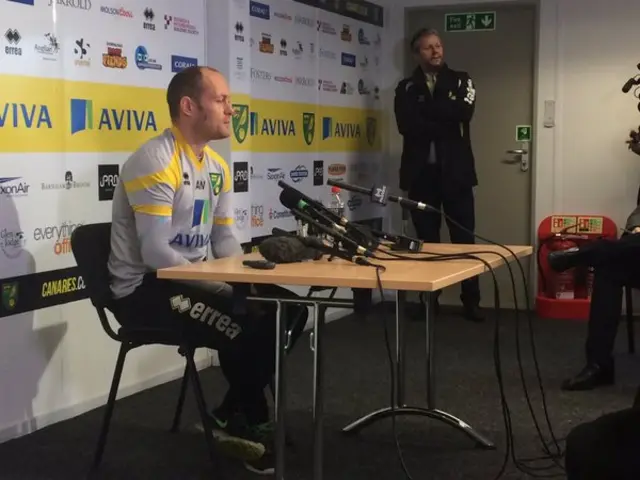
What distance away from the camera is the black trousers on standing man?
5.65 meters

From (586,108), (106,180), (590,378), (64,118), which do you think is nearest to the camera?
(64,118)

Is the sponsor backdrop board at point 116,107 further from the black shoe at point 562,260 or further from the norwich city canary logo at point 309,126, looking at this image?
the black shoe at point 562,260

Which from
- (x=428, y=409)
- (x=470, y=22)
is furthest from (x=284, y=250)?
(x=470, y=22)

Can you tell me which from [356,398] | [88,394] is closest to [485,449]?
[356,398]

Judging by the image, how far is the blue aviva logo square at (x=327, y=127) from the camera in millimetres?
5734

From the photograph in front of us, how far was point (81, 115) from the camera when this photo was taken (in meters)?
3.64

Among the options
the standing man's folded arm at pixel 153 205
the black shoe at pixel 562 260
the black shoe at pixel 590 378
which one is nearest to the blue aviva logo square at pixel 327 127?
the black shoe at pixel 590 378

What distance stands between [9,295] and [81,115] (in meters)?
0.77

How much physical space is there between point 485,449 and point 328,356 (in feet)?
5.34

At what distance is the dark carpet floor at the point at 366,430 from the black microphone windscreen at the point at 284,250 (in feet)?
2.36

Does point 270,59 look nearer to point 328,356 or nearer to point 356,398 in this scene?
point 328,356

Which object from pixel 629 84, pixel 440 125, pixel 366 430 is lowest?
pixel 366 430

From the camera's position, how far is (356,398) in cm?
390

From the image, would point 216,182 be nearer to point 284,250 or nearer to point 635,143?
point 284,250
